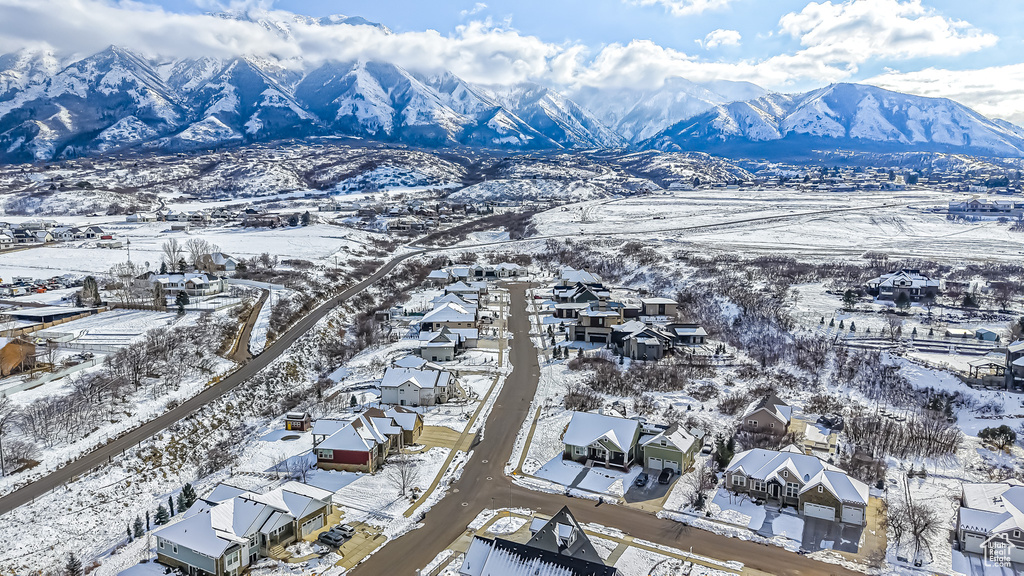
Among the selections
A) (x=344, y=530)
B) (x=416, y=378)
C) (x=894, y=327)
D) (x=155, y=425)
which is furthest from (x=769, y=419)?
(x=155, y=425)

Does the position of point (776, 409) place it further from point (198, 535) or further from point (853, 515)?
point (198, 535)

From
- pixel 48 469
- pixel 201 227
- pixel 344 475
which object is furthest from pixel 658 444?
pixel 201 227

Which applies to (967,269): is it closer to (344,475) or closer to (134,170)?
(344,475)

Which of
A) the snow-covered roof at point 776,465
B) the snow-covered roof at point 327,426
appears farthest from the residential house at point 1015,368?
the snow-covered roof at point 327,426

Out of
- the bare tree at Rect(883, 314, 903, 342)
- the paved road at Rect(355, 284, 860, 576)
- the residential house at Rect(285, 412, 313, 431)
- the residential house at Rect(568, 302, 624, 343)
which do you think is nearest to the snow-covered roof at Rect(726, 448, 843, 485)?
the paved road at Rect(355, 284, 860, 576)

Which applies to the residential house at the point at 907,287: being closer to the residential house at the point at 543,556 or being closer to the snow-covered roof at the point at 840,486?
the snow-covered roof at the point at 840,486

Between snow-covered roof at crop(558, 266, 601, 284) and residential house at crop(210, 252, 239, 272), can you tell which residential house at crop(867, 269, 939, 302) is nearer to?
snow-covered roof at crop(558, 266, 601, 284)
